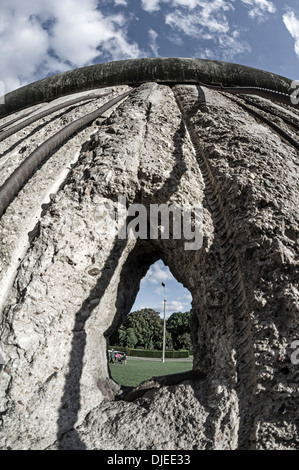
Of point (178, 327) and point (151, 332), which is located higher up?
point (178, 327)

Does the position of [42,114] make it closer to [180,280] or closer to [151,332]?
[180,280]

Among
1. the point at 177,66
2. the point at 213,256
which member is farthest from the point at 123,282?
the point at 177,66

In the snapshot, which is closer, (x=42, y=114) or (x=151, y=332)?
(x=42, y=114)

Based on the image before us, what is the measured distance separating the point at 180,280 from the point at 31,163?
1.77m

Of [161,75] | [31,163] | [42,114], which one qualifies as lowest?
[31,163]

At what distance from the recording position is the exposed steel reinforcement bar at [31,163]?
7.00 ft

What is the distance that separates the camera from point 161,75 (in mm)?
4953

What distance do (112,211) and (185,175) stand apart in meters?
0.81

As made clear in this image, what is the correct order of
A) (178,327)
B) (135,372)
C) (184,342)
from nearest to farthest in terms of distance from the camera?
(135,372) < (184,342) < (178,327)

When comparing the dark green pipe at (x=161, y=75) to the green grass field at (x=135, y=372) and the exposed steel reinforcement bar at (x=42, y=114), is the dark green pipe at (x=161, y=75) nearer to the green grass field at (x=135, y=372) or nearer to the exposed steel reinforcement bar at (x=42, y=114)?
the exposed steel reinforcement bar at (x=42, y=114)

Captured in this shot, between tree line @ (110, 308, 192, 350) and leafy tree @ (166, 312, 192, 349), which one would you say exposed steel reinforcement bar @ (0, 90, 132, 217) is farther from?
leafy tree @ (166, 312, 192, 349)

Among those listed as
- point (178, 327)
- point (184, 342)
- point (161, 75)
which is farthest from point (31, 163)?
point (178, 327)

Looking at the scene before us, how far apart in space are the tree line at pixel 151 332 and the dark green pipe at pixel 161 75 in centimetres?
4427
